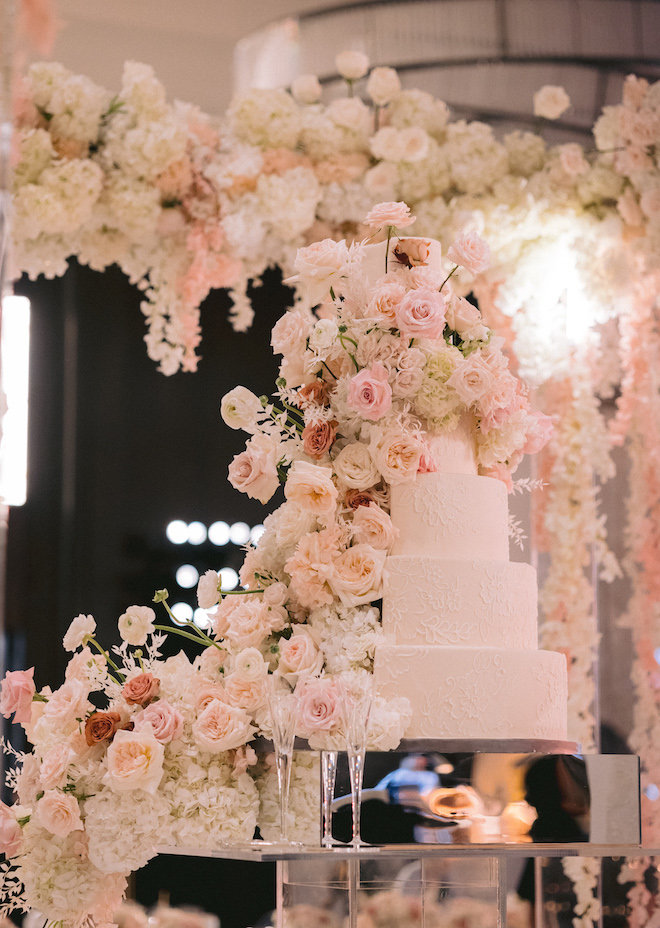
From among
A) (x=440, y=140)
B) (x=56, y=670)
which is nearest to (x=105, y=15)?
(x=440, y=140)

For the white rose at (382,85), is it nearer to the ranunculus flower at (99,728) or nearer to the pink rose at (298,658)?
the pink rose at (298,658)

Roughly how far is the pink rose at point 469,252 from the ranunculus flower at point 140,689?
3.74ft

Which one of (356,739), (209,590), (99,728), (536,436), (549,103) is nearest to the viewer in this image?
(356,739)

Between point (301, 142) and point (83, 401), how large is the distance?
4.97 feet

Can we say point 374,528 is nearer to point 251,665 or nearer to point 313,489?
point 313,489

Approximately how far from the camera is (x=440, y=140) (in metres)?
4.87

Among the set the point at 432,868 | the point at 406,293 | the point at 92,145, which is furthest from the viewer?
the point at 92,145

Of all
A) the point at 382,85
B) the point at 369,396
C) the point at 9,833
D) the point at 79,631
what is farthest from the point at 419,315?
the point at 382,85

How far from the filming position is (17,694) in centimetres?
246

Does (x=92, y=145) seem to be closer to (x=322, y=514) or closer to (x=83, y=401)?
(x=83, y=401)

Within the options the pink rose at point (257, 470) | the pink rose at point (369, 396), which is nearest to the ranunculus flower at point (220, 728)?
the pink rose at point (257, 470)

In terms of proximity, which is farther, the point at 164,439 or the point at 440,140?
the point at 164,439

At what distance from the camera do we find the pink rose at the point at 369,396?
2.47 m

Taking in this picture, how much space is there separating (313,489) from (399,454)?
22cm
